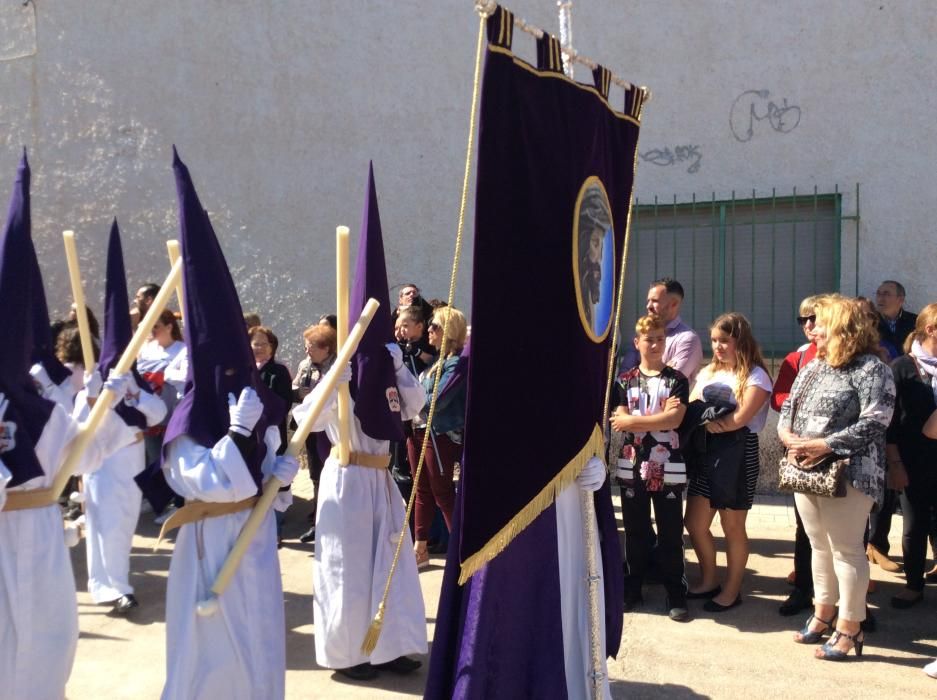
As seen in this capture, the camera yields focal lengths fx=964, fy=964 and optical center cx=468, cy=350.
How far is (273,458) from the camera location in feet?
12.9

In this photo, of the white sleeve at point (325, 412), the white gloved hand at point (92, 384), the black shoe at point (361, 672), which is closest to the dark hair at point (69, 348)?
the white gloved hand at point (92, 384)

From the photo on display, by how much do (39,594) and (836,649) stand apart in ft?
12.1

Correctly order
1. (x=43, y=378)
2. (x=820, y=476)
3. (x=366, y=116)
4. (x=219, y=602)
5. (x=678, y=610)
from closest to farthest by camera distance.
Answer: (x=219, y=602) → (x=820, y=476) → (x=43, y=378) → (x=678, y=610) → (x=366, y=116)

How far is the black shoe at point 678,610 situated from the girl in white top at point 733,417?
0.63 feet

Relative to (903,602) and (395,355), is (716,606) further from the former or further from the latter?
(395,355)

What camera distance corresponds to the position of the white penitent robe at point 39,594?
3.88m

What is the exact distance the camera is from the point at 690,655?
4.89 metres

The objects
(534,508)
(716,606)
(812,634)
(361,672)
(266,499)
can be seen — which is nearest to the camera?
→ (534,508)

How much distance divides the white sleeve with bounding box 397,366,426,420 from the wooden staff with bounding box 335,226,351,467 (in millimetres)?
325

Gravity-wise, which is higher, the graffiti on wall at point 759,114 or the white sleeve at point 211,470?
the graffiti on wall at point 759,114

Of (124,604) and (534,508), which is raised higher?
(534,508)

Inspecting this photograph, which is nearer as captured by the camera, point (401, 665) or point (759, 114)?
point (401, 665)

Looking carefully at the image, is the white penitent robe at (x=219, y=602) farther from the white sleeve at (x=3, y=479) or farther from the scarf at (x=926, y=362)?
the scarf at (x=926, y=362)

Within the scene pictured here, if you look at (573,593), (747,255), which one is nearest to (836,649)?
(573,593)
